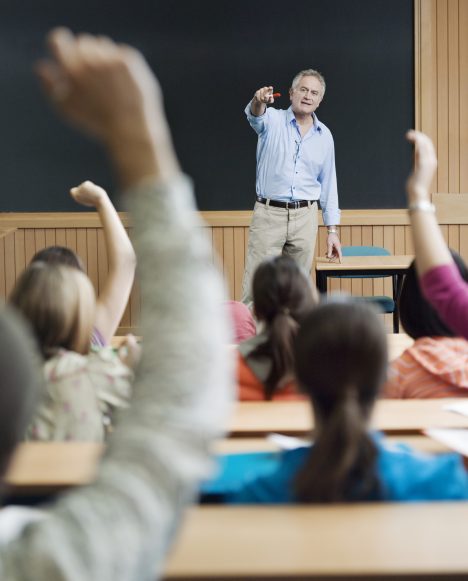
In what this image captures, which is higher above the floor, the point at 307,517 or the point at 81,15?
the point at 81,15

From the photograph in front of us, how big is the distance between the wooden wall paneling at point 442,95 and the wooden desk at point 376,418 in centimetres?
485

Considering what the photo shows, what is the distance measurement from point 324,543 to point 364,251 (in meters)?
5.10

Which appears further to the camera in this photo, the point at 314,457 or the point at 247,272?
the point at 247,272

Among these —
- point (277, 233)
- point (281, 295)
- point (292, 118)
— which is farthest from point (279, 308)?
point (292, 118)

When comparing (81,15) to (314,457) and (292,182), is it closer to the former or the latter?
(292,182)

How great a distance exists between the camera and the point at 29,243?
668cm

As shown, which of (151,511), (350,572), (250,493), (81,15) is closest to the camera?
(151,511)

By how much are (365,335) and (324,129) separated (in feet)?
15.2

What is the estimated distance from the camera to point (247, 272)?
5.71 m

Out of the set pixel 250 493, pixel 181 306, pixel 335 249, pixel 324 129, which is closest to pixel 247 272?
pixel 335 249

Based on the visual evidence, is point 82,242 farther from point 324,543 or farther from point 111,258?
point 324,543

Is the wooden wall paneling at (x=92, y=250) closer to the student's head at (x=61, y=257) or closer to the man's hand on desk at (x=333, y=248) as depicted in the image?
the man's hand on desk at (x=333, y=248)

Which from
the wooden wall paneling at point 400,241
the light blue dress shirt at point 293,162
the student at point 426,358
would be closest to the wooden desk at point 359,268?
the light blue dress shirt at point 293,162

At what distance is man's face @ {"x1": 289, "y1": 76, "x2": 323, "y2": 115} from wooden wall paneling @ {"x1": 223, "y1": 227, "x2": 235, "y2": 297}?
137 cm
